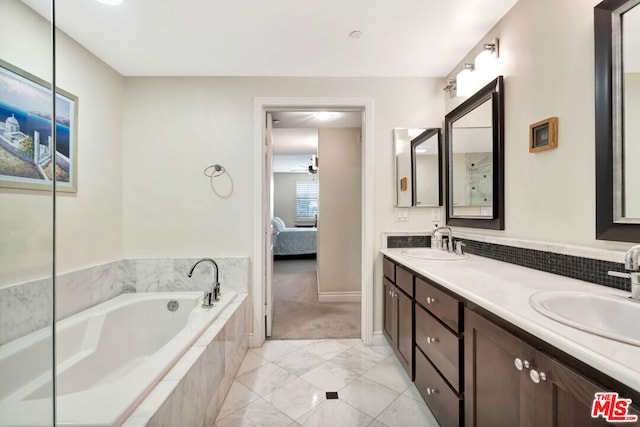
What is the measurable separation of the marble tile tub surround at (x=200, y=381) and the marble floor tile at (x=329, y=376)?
22.0 inches

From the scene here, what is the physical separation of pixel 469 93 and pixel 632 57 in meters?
1.00

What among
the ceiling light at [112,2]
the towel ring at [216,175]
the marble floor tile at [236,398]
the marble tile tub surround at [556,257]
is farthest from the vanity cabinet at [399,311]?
the ceiling light at [112,2]

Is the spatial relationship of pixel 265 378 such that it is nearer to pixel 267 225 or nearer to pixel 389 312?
pixel 389 312

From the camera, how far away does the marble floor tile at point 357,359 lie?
202cm

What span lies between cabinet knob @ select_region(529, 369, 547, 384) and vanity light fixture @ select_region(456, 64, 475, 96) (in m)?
1.84

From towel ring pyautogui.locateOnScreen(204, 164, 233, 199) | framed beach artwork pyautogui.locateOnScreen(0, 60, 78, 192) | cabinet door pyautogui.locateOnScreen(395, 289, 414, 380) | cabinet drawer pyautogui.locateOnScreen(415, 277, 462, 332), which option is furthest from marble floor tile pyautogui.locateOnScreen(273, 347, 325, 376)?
framed beach artwork pyautogui.locateOnScreen(0, 60, 78, 192)

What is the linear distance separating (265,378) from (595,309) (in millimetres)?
1841

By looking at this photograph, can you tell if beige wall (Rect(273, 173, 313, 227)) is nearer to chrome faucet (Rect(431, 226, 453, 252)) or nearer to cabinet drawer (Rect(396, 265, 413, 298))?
chrome faucet (Rect(431, 226, 453, 252))

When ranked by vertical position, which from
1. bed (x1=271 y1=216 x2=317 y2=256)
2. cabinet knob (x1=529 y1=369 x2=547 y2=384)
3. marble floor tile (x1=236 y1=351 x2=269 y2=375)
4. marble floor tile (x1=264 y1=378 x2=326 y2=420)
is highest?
cabinet knob (x1=529 y1=369 x2=547 y2=384)

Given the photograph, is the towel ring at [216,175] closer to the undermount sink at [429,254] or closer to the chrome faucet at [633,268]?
the undermount sink at [429,254]

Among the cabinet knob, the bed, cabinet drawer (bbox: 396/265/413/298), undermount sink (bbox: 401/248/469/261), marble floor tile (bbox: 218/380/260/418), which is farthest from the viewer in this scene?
the bed

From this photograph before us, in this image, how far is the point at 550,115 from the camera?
1335 millimetres

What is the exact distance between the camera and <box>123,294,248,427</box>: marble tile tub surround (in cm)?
98

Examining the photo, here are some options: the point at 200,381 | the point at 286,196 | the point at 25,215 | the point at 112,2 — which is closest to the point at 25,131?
the point at 25,215
